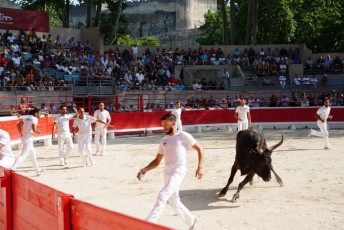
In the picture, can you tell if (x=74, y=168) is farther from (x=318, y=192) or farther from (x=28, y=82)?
(x=28, y=82)

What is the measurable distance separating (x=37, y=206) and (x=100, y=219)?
65.3 inches

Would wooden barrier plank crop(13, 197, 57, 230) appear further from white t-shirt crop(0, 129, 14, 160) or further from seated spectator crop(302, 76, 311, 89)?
seated spectator crop(302, 76, 311, 89)

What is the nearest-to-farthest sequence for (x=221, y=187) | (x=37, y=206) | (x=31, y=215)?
1. (x=37, y=206)
2. (x=31, y=215)
3. (x=221, y=187)

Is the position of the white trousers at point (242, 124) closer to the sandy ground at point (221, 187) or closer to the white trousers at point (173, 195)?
the sandy ground at point (221, 187)

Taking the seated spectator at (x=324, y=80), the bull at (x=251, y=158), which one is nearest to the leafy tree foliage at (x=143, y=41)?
the seated spectator at (x=324, y=80)

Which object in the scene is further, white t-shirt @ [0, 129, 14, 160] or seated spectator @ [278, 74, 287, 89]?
seated spectator @ [278, 74, 287, 89]

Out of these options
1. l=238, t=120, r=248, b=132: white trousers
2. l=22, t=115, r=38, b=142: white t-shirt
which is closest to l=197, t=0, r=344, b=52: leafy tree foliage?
l=238, t=120, r=248, b=132: white trousers

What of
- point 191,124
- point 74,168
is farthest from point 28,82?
point 74,168

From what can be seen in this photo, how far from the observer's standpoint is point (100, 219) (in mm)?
4199

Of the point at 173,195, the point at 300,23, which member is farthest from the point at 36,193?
the point at 300,23

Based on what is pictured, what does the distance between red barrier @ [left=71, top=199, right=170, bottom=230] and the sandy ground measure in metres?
3.56

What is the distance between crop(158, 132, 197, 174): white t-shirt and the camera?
728cm

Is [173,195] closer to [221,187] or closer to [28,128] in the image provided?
[221,187]

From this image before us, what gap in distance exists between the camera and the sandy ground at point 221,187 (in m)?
8.34
